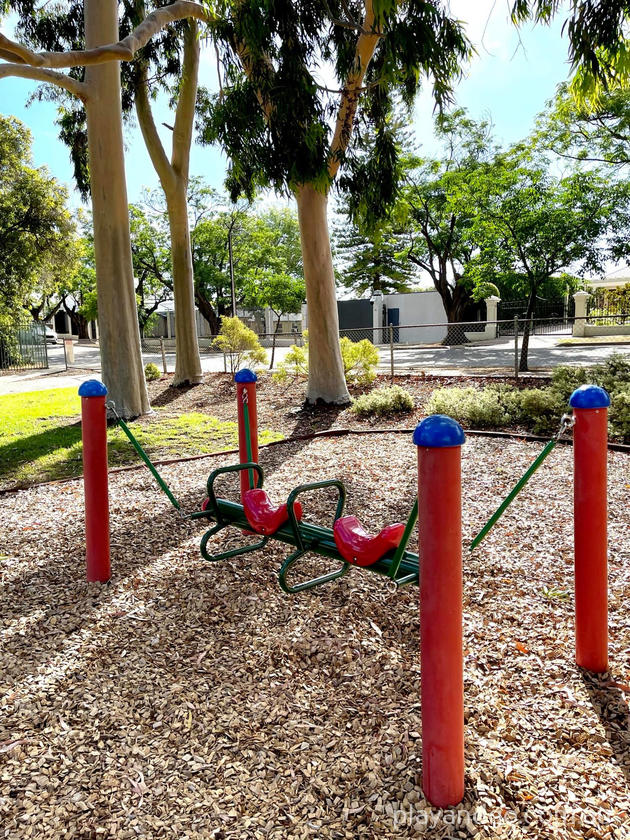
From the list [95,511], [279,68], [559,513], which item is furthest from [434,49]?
[95,511]

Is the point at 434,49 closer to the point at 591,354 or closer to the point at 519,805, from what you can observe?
the point at 519,805

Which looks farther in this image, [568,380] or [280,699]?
[568,380]

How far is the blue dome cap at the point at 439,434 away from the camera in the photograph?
162cm

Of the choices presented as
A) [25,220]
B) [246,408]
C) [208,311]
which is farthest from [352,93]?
[208,311]

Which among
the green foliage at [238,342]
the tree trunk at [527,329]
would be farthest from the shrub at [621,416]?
the green foliage at [238,342]

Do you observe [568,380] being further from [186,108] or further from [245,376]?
[186,108]

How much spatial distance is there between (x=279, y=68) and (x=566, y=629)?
317 inches

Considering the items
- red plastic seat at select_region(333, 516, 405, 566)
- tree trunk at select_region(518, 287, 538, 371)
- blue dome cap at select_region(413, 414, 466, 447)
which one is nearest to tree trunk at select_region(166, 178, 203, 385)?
tree trunk at select_region(518, 287, 538, 371)

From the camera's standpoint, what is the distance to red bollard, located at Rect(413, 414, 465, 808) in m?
1.64

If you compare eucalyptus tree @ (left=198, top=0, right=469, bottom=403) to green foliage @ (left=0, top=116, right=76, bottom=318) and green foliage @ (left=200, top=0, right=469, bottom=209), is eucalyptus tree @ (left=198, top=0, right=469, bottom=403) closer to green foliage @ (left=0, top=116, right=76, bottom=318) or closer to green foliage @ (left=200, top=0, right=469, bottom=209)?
green foliage @ (left=200, top=0, right=469, bottom=209)

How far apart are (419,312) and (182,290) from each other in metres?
25.9

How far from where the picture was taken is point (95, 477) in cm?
322

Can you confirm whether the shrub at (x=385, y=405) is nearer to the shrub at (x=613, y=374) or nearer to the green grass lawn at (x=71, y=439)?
the green grass lawn at (x=71, y=439)

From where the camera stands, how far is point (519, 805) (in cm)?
179
